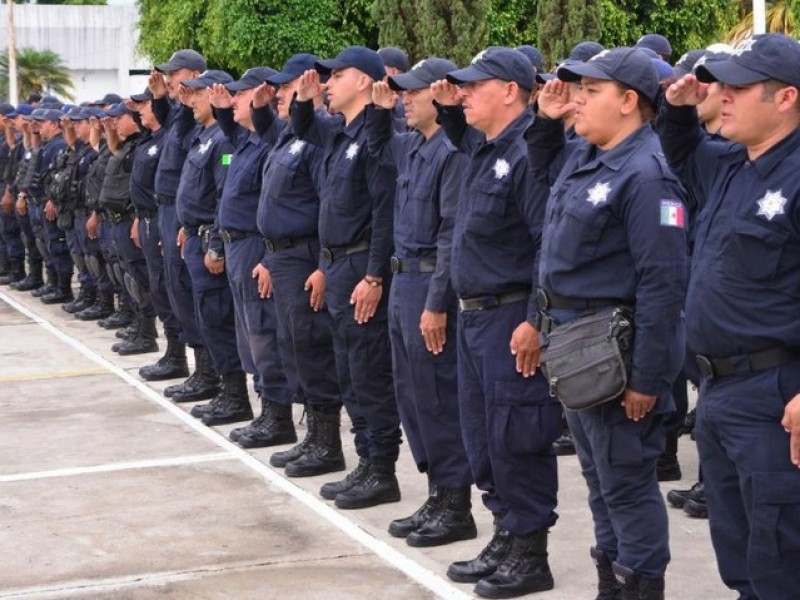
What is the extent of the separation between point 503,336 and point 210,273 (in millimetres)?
3942

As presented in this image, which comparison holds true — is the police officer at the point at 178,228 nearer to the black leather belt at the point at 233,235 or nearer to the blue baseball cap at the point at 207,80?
the blue baseball cap at the point at 207,80

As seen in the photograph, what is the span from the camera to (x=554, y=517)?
18.7 ft

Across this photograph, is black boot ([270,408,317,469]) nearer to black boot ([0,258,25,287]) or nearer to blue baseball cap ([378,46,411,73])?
blue baseball cap ([378,46,411,73])

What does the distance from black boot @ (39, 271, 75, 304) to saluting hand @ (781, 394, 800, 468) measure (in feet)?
41.2

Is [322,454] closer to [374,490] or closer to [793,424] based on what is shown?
[374,490]

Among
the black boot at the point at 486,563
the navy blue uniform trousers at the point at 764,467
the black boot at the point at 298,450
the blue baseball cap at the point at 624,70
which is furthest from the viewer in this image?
the black boot at the point at 298,450

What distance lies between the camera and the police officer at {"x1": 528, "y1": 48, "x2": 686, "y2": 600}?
476 cm

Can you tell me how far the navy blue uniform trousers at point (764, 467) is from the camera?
13.5 ft

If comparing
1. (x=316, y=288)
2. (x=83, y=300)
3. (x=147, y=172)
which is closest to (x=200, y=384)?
(x=147, y=172)

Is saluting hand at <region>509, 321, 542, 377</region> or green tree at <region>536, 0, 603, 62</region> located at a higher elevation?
saluting hand at <region>509, 321, 542, 377</region>

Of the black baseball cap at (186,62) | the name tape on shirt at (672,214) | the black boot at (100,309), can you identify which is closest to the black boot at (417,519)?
the name tape on shirt at (672,214)

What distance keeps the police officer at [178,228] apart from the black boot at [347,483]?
2840mm

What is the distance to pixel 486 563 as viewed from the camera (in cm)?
581

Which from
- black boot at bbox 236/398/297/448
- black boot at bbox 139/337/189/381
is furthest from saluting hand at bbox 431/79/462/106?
black boot at bbox 139/337/189/381
